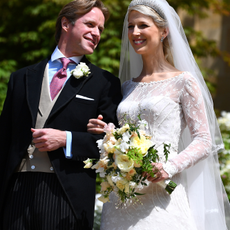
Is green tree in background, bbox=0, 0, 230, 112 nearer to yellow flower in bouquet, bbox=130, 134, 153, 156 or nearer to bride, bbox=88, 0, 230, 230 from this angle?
bride, bbox=88, 0, 230, 230

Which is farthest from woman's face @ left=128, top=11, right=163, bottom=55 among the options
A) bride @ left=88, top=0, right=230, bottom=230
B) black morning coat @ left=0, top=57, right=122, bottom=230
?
black morning coat @ left=0, top=57, right=122, bottom=230

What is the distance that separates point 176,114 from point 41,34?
15.3 feet

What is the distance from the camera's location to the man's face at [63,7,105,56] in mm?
3150

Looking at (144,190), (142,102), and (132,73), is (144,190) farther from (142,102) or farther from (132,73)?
(132,73)

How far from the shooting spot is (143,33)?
3031 mm

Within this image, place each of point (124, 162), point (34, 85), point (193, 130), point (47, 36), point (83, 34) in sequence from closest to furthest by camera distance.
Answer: point (124, 162) < point (193, 130) < point (34, 85) < point (83, 34) < point (47, 36)

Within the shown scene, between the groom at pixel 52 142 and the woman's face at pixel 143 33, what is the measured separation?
0.40 m

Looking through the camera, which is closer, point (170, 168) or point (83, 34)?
point (170, 168)

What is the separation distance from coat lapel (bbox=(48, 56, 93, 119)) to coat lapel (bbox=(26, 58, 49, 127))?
156 mm

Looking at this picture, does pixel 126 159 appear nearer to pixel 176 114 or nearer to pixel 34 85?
pixel 176 114

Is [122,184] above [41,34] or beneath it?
beneath

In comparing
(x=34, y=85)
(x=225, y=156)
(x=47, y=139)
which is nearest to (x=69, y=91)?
(x=34, y=85)

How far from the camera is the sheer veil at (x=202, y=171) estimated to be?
287 cm

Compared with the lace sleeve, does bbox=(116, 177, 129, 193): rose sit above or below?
below
